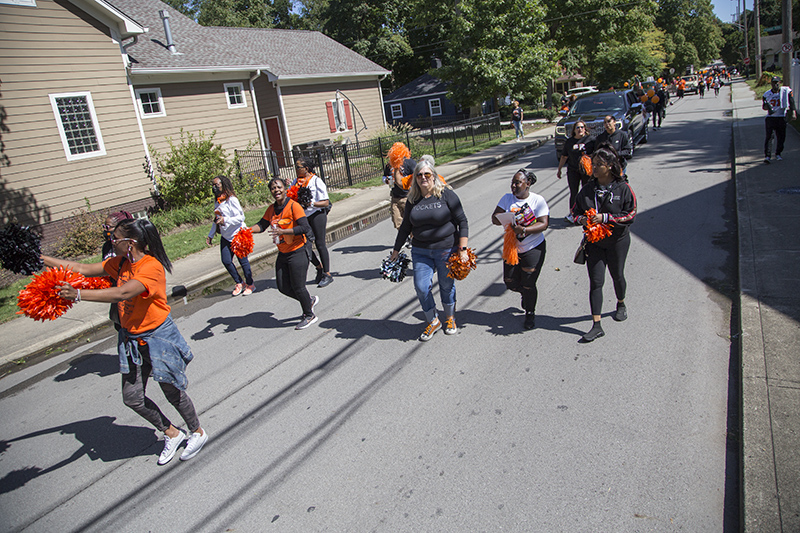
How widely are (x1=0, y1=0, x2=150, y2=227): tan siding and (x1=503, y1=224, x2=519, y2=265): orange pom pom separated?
1242 centimetres

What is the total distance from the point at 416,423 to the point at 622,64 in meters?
48.1

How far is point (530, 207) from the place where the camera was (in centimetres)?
525

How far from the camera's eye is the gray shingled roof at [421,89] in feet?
143

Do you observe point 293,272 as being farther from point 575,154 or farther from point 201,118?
point 201,118

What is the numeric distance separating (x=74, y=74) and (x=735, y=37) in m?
129

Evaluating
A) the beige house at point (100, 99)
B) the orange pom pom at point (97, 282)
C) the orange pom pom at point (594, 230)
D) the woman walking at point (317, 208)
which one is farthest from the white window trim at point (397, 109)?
the orange pom pom at point (97, 282)

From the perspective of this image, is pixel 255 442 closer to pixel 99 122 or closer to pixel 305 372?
pixel 305 372

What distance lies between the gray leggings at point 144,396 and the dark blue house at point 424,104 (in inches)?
1565

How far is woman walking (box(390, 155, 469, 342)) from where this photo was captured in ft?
17.0

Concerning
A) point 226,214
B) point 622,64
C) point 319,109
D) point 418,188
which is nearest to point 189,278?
point 226,214

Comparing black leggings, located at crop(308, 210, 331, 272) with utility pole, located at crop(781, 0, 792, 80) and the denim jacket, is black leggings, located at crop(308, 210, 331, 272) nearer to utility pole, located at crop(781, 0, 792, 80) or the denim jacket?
the denim jacket

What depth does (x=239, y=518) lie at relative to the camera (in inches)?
138

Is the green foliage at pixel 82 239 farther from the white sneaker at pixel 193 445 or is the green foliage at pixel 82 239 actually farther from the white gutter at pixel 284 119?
the white gutter at pixel 284 119

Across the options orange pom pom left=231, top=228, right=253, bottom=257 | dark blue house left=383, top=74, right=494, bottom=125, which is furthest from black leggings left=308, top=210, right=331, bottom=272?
dark blue house left=383, top=74, right=494, bottom=125
